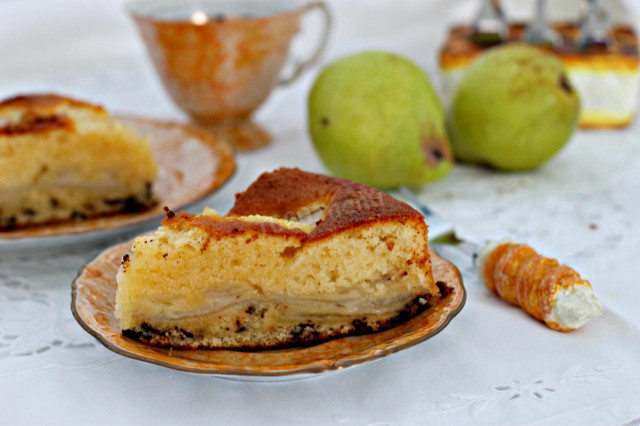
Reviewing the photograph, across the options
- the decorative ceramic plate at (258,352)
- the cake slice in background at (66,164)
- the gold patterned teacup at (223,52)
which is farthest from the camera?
the gold patterned teacup at (223,52)

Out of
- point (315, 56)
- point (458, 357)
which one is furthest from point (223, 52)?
point (458, 357)

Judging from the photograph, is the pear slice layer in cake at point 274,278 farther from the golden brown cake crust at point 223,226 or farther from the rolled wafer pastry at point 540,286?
the rolled wafer pastry at point 540,286

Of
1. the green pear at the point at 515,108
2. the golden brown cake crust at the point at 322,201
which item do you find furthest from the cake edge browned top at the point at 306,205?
the green pear at the point at 515,108

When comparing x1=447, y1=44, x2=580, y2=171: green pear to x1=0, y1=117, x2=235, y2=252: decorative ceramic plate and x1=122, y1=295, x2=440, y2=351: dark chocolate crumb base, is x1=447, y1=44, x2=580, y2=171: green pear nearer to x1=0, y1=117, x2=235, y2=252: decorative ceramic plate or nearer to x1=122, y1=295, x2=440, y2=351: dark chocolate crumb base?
x1=0, y1=117, x2=235, y2=252: decorative ceramic plate

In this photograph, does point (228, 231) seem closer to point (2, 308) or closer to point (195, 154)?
point (2, 308)

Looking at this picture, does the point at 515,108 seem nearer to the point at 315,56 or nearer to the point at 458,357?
the point at 315,56

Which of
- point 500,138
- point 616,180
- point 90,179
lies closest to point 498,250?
point 500,138

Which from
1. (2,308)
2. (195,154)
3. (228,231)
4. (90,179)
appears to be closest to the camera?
(228,231)

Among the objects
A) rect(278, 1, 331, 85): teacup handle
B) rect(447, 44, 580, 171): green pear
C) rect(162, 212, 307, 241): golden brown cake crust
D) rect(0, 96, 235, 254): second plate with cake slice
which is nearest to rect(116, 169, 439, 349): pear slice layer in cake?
rect(162, 212, 307, 241): golden brown cake crust
